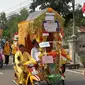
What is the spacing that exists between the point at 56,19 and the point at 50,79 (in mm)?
2398

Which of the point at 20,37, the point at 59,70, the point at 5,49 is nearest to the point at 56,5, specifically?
the point at 5,49

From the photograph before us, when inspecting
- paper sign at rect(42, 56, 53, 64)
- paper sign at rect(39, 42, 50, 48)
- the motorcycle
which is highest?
paper sign at rect(39, 42, 50, 48)

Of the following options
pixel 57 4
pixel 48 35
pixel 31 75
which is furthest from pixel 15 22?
pixel 31 75

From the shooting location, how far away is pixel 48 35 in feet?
42.3

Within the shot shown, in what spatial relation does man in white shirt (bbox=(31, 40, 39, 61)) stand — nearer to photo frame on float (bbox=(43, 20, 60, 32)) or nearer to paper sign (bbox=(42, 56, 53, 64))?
paper sign (bbox=(42, 56, 53, 64))

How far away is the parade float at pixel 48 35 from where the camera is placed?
38.9 feet

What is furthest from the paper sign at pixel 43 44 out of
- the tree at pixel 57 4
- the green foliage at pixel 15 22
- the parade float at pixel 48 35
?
the green foliage at pixel 15 22

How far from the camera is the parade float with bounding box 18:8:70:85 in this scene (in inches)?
467

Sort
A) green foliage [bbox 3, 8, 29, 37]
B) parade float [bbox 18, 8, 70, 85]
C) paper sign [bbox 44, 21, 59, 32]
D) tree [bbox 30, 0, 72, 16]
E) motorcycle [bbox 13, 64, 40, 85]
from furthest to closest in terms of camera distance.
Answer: green foliage [bbox 3, 8, 29, 37], tree [bbox 30, 0, 72, 16], paper sign [bbox 44, 21, 59, 32], parade float [bbox 18, 8, 70, 85], motorcycle [bbox 13, 64, 40, 85]

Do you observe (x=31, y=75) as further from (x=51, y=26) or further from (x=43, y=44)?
(x=51, y=26)

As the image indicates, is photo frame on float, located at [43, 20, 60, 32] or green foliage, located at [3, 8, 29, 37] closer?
photo frame on float, located at [43, 20, 60, 32]

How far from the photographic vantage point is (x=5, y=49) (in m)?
22.0

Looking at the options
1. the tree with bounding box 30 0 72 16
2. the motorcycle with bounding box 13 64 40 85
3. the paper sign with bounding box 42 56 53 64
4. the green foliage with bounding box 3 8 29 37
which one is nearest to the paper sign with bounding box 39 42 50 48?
the paper sign with bounding box 42 56 53 64

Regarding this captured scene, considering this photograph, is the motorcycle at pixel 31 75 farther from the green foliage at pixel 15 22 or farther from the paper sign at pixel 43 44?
the green foliage at pixel 15 22
